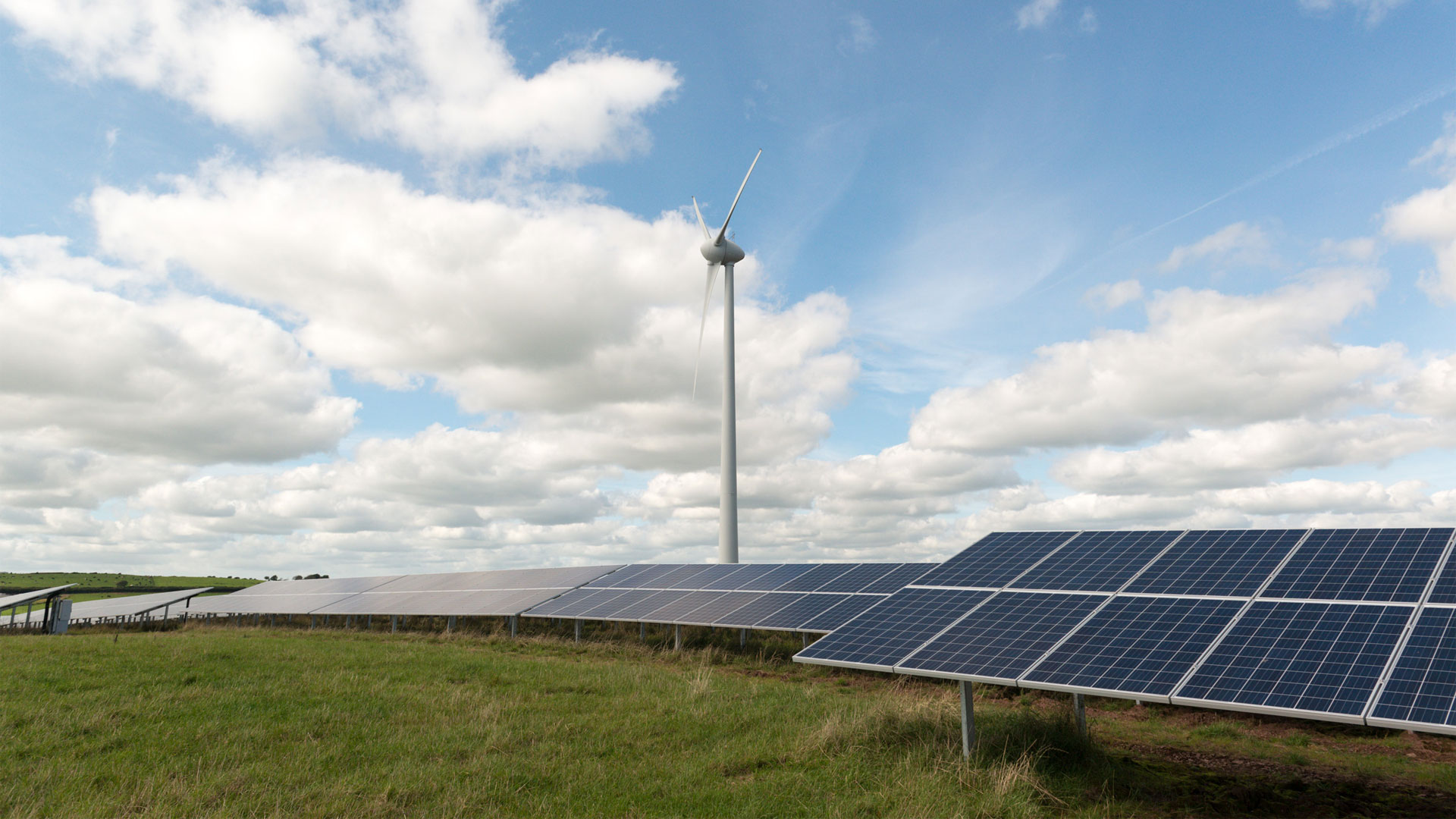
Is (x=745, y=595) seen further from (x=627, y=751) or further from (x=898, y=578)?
(x=627, y=751)

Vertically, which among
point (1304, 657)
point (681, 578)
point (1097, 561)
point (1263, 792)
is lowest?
point (1263, 792)

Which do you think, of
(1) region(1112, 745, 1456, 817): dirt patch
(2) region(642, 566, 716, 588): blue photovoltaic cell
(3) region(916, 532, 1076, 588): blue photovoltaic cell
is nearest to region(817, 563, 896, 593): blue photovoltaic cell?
(2) region(642, 566, 716, 588): blue photovoltaic cell

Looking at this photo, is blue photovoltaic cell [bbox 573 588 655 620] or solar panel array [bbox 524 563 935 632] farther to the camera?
blue photovoltaic cell [bbox 573 588 655 620]

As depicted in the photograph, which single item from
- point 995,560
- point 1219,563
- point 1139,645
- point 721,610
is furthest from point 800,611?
point 1139,645

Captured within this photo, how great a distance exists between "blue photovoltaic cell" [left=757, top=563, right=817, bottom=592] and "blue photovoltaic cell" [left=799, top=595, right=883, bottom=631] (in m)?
5.64

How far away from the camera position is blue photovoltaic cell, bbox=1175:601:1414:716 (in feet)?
37.1

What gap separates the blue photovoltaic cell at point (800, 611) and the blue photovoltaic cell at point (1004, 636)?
27.0 ft

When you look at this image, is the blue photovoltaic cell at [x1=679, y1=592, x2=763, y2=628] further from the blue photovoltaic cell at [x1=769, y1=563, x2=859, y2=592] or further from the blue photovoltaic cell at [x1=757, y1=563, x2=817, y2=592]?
the blue photovoltaic cell at [x1=769, y1=563, x2=859, y2=592]

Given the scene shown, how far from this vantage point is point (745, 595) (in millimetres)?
33031

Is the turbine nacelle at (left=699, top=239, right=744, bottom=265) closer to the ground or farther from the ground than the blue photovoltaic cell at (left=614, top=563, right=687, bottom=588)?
farther from the ground

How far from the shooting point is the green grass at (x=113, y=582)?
127 metres

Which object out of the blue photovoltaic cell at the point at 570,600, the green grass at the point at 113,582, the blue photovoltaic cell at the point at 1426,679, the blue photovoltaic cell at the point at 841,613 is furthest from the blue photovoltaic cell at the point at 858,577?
the green grass at the point at 113,582

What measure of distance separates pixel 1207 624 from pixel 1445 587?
4623 millimetres

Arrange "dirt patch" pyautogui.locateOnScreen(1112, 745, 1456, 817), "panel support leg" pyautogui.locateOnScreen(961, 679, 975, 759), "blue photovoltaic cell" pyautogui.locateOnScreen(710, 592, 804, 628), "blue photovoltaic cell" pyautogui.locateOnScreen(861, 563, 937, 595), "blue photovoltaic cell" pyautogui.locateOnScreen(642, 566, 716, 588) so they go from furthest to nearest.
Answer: "blue photovoltaic cell" pyautogui.locateOnScreen(642, 566, 716, 588) < "blue photovoltaic cell" pyautogui.locateOnScreen(861, 563, 937, 595) < "blue photovoltaic cell" pyautogui.locateOnScreen(710, 592, 804, 628) < "panel support leg" pyautogui.locateOnScreen(961, 679, 975, 759) < "dirt patch" pyautogui.locateOnScreen(1112, 745, 1456, 817)
